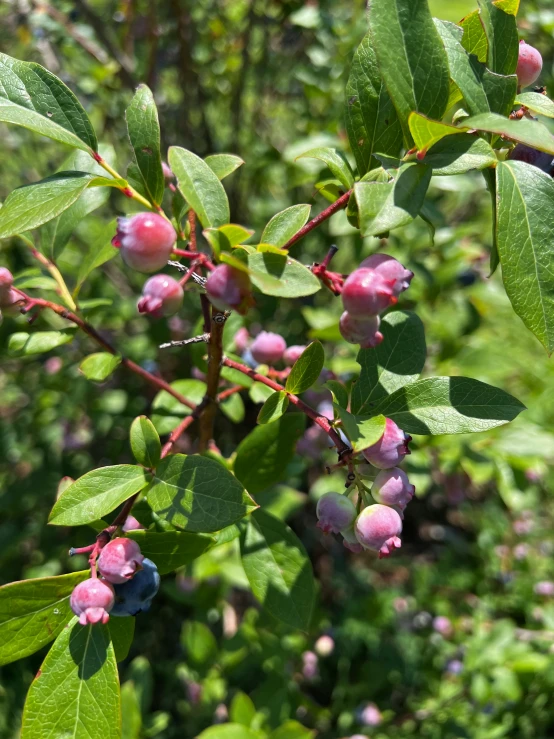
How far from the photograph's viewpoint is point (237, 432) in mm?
2148

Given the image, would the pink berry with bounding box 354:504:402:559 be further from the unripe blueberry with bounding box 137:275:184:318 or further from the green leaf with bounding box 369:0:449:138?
the green leaf with bounding box 369:0:449:138

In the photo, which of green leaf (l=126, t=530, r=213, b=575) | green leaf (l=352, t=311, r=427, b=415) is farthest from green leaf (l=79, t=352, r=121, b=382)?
green leaf (l=352, t=311, r=427, b=415)

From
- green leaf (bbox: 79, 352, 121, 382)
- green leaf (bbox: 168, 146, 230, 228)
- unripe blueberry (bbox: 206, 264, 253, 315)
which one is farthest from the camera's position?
green leaf (bbox: 79, 352, 121, 382)

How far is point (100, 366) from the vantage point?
3.13ft

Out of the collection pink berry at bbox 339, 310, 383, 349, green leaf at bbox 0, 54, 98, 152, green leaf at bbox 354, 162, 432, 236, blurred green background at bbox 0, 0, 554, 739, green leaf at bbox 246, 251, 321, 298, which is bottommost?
blurred green background at bbox 0, 0, 554, 739

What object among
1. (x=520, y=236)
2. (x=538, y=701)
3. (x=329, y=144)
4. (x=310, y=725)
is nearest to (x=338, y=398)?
(x=520, y=236)

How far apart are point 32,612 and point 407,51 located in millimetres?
791

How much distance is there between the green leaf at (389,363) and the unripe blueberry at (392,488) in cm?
10

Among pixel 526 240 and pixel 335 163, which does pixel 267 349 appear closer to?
Result: pixel 335 163

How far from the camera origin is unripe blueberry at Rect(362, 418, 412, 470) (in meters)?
0.65

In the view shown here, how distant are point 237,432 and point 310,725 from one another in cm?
104

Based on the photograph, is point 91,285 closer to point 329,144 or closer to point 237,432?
point 237,432

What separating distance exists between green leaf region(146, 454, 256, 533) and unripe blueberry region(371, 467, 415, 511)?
0.15m

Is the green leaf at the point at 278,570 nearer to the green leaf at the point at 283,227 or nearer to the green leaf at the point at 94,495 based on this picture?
the green leaf at the point at 94,495
